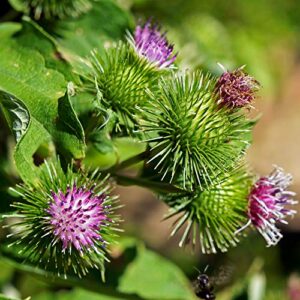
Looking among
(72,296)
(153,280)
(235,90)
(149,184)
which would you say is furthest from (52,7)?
(72,296)

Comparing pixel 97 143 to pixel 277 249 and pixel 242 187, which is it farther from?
pixel 277 249

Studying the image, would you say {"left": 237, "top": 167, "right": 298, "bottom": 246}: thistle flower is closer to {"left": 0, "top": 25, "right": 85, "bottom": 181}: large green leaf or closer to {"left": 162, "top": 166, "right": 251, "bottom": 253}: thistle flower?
{"left": 162, "top": 166, "right": 251, "bottom": 253}: thistle flower

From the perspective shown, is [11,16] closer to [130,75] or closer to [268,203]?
[130,75]

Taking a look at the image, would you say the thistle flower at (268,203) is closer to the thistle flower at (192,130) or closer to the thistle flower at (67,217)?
the thistle flower at (192,130)

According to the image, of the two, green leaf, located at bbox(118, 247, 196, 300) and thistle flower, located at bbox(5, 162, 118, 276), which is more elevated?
thistle flower, located at bbox(5, 162, 118, 276)

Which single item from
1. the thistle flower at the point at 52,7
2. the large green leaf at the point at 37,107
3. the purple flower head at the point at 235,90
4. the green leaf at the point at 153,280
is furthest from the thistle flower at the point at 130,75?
the green leaf at the point at 153,280

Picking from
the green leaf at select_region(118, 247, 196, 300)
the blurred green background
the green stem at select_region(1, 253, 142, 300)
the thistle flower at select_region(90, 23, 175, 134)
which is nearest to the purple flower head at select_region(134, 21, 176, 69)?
the thistle flower at select_region(90, 23, 175, 134)

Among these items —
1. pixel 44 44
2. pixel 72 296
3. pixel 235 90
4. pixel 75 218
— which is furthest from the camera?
pixel 72 296
